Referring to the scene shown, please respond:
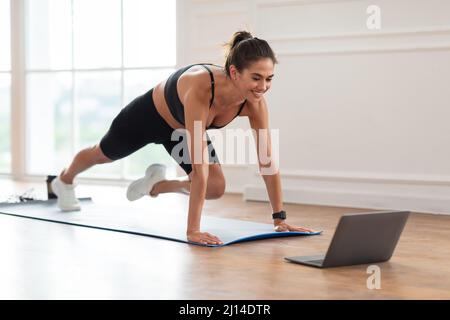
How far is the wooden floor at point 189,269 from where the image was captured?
2113mm

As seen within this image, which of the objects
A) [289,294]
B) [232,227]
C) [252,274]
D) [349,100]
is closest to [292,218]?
[232,227]

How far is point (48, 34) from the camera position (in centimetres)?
606

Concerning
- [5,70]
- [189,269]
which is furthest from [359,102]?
[5,70]

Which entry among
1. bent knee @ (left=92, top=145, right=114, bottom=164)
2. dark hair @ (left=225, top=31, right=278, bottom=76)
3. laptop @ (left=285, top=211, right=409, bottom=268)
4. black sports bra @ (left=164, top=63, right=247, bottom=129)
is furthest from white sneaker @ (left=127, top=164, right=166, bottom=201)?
laptop @ (left=285, top=211, right=409, bottom=268)

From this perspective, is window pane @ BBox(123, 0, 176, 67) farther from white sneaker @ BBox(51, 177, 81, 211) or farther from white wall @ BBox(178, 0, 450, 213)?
white sneaker @ BBox(51, 177, 81, 211)

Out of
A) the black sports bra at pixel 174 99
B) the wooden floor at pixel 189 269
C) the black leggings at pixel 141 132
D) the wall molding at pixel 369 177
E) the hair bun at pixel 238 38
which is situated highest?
the hair bun at pixel 238 38

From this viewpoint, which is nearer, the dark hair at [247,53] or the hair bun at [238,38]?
the dark hair at [247,53]

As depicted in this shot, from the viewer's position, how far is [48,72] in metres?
5.99

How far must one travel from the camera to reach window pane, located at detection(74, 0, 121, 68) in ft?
18.6

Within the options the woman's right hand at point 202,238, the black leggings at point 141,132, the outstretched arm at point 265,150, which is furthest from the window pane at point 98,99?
the woman's right hand at point 202,238

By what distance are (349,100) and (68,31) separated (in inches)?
102

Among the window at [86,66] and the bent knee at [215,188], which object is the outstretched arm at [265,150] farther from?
the window at [86,66]

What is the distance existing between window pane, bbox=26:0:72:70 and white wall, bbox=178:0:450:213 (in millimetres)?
1814
